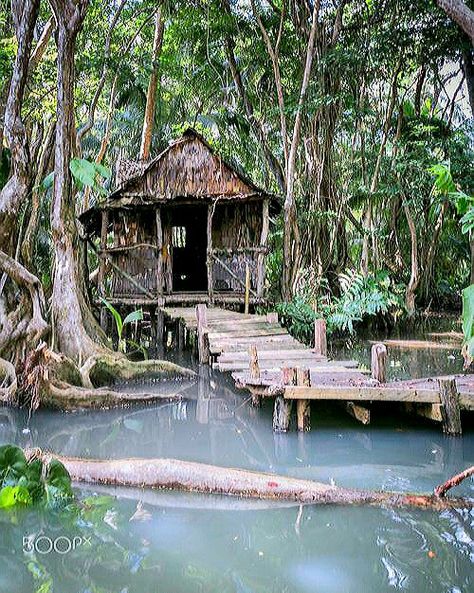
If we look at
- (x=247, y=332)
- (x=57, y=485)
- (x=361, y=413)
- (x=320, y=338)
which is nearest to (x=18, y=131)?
(x=247, y=332)

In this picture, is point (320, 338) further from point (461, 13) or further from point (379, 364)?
point (461, 13)

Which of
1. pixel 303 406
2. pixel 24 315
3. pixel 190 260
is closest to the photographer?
pixel 303 406

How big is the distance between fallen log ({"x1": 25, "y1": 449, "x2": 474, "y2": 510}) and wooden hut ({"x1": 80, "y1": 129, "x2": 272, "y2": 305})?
8384 millimetres

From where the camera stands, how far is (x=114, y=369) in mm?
9211

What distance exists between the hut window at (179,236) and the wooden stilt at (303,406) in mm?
11535

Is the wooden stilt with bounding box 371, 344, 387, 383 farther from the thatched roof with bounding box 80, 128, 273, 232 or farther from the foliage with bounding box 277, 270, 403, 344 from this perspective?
the thatched roof with bounding box 80, 128, 273, 232

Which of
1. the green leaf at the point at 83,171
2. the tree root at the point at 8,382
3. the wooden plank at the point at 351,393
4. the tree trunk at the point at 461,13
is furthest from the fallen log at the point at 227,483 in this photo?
the tree trunk at the point at 461,13

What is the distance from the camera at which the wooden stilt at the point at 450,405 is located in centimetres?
649

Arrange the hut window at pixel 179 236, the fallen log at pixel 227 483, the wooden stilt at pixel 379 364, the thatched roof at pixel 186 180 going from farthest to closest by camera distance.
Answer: the hut window at pixel 179 236, the thatched roof at pixel 186 180, the wooden stilt at pixel 379 364, the fallen log at pixel 227 483

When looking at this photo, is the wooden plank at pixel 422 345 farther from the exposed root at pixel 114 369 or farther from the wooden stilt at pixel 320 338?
the exposed root at pixel 114 369

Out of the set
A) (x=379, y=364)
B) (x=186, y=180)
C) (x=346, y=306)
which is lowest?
(x=379, y=364)

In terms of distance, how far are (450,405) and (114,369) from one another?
519 centimetres

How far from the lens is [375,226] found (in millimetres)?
18031

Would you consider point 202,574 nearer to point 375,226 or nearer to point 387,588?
point 387,588
